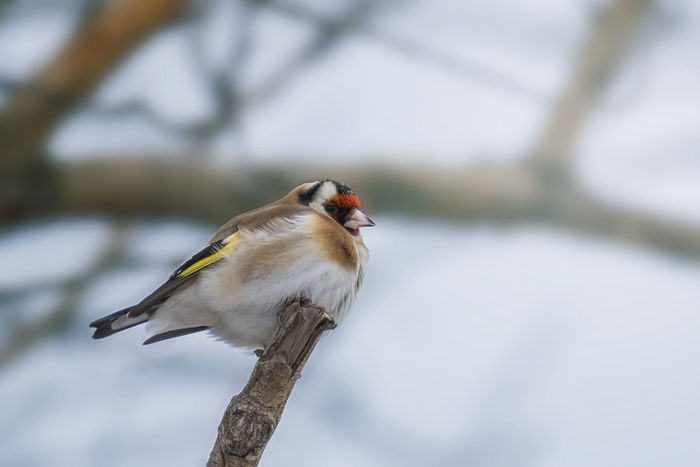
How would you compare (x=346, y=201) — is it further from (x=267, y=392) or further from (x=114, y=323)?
(x=267, y=392)

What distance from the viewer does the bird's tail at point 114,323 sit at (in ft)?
7.21

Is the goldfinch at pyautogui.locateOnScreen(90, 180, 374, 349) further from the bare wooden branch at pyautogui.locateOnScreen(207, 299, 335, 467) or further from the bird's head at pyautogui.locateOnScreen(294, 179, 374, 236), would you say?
the bare wooden branch at pyautogui.locateOnScreen(207, 299, 335, 467)

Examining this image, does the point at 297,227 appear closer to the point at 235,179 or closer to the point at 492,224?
the point at 235,179

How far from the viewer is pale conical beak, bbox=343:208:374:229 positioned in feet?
7.66

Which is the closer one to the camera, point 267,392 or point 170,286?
point 267,392

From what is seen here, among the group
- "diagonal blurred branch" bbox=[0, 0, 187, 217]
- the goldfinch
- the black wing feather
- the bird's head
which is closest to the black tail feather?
the goldfinch

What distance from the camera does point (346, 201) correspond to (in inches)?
95.3

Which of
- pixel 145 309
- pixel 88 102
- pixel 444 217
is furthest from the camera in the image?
pixel 444 217

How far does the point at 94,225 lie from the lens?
3.69m

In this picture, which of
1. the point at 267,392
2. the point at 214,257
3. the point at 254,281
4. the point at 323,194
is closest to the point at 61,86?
the point at 323,194

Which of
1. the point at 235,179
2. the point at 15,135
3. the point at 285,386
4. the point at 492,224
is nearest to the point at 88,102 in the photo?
the point at 15,135

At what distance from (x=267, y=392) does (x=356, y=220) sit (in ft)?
2.38

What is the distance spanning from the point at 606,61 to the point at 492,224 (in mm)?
1150

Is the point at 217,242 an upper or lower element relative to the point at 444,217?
lower
